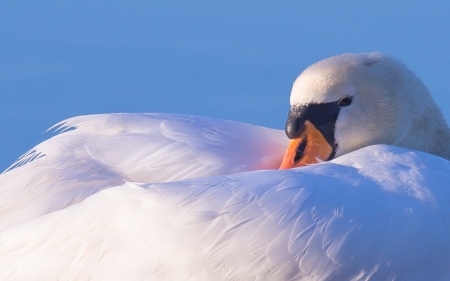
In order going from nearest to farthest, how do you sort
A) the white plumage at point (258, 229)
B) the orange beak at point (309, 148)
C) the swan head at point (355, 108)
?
1. the white plumage at point (258, 229)
2. the orange beak at point (309, 148)
3. the swan head at point (355, 108)

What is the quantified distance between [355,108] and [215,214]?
48.1 inches

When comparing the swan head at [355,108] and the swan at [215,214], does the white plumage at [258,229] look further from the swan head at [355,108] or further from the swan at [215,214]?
the swan head at [355,108]

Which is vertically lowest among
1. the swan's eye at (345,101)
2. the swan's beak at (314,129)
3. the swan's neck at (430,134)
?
the swan's neck at (430,134)

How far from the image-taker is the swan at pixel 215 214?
7.52ft

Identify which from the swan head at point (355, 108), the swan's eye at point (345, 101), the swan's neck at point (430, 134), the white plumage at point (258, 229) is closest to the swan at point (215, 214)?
the white plumage at point (258, 229)

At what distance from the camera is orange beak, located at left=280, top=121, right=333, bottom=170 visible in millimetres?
3170

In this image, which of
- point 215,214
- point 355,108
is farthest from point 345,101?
point 215,214

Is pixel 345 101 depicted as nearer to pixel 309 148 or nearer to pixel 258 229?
pixel 309 148

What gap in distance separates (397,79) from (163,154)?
3.37 ft

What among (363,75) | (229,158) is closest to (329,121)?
(363,75)

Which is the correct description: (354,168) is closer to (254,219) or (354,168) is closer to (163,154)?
(254,219)

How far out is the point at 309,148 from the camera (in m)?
3.28

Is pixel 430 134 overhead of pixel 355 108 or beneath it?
beneath

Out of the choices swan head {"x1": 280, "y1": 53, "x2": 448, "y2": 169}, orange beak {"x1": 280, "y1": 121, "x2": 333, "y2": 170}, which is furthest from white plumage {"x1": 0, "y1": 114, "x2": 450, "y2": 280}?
swan head {"x1": 280, "y1": 53, "x2": 448, "y2": 169}
